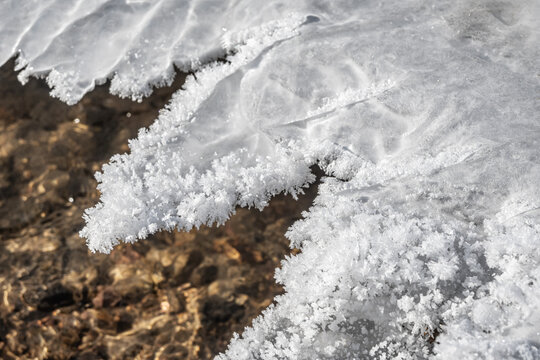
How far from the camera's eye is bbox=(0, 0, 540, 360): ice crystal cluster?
6.78 ft

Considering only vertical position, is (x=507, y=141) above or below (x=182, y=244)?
below

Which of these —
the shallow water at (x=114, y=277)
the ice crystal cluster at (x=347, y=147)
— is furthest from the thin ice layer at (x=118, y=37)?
the shallow water at (x=114, y=277)

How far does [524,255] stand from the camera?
6.71ft

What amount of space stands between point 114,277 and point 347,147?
57.1 inches

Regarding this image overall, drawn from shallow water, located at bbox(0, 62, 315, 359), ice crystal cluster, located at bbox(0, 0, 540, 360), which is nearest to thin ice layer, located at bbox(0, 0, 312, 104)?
ice crystal cluster, located at bbox(0, 0, 540, 360)

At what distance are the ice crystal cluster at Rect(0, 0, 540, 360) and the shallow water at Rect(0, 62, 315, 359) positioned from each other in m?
0.17

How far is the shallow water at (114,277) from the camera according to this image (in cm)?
242

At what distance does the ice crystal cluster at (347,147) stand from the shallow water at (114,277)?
0.17 metres

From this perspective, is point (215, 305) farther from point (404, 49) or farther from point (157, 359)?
point (404, 49)

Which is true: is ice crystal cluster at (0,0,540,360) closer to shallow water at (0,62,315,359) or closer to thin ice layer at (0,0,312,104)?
thin ice layer at (0,0,312,104)

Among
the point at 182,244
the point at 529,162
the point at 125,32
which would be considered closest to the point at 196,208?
the point at 182,244

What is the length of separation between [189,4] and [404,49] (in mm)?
1356

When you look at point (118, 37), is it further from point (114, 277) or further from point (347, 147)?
point (347, 147)

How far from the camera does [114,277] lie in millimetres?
2523
